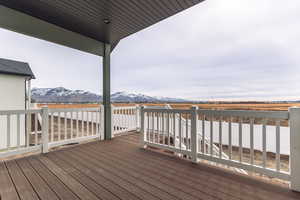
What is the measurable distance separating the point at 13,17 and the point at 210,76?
1577 centimetres

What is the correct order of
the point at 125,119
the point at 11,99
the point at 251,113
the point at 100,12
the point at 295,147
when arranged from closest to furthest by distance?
the point at 295,147, the point at 251,113, the point at 100,12, the point at 125,119, the point at 11,99

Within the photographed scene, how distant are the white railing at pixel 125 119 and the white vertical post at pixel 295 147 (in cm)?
408

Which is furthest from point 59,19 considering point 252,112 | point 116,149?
point 252,112

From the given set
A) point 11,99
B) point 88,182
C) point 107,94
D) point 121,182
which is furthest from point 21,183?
point 11,99

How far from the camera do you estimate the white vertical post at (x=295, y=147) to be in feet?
5.65

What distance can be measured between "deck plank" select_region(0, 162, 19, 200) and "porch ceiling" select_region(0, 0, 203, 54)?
2863 mm

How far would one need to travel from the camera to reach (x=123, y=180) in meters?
1.99

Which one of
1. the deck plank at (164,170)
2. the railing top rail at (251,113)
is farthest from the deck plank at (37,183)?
the railing top rail at (251,113)

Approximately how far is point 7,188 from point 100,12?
10.1 feet

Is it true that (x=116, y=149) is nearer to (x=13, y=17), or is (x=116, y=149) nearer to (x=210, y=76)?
(x=13, y=17)

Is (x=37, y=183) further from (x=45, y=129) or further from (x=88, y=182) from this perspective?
(x=45, y=129)

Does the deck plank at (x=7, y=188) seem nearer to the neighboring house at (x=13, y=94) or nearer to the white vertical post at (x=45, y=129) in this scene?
the white vertical post at (x=45, y=129)

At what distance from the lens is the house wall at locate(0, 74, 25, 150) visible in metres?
5.84

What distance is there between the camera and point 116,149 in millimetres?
3373
